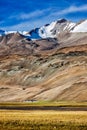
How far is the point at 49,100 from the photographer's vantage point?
17862 centimetres

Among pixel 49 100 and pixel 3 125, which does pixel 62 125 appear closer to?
pixel 3 125

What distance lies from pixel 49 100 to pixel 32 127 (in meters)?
134

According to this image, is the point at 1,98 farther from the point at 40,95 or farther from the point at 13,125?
the point at 13,125

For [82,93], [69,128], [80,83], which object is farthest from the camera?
[80,83]

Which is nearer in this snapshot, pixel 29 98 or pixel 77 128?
pixel 77 128

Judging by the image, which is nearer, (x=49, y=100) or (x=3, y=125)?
(x=3, y=125)

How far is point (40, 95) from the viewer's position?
191125 millimetres

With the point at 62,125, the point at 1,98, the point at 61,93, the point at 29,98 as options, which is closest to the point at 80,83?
the point at 61,93

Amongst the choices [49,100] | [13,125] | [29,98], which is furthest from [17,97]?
[13,125]

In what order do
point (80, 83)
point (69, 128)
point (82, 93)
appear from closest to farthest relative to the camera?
point (69, 128), point (82, 93), point (80, 83)

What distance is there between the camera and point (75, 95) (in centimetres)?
17775

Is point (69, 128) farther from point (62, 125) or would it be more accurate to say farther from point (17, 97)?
point (17, 97)

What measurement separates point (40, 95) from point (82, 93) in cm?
2286

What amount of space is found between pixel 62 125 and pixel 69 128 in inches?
112
